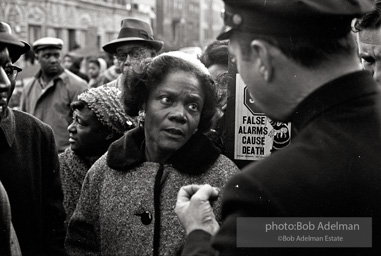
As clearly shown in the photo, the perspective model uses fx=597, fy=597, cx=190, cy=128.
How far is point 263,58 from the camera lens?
1503 mm

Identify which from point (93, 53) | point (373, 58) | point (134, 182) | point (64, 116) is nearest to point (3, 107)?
point (134, 182)

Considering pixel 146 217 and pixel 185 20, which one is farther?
pixel 185 20

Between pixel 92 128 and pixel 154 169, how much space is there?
0.93 meters

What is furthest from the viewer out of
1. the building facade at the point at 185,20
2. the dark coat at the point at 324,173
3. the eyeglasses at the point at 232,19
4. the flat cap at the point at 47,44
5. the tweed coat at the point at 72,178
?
the building facade at the point at 185,20

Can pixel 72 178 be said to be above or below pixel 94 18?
below

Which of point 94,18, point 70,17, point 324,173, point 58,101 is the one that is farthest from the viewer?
point 94,18

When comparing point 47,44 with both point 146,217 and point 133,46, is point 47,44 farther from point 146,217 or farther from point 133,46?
point 146,217

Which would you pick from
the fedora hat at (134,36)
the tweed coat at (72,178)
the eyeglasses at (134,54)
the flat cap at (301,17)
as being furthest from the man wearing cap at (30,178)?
the fedora hat at (134,36)

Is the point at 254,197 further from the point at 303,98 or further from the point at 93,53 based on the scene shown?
the point at 93,53

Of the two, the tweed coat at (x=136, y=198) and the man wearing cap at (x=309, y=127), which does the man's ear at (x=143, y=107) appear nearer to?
the tweed coat at (x=136, y=198)

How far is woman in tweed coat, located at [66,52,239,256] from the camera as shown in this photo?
265 centimetres

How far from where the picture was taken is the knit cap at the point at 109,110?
3537 mm

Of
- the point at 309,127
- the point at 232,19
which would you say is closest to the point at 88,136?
the point at 232,19

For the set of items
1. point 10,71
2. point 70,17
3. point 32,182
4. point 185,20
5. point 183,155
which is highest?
point 185,20
